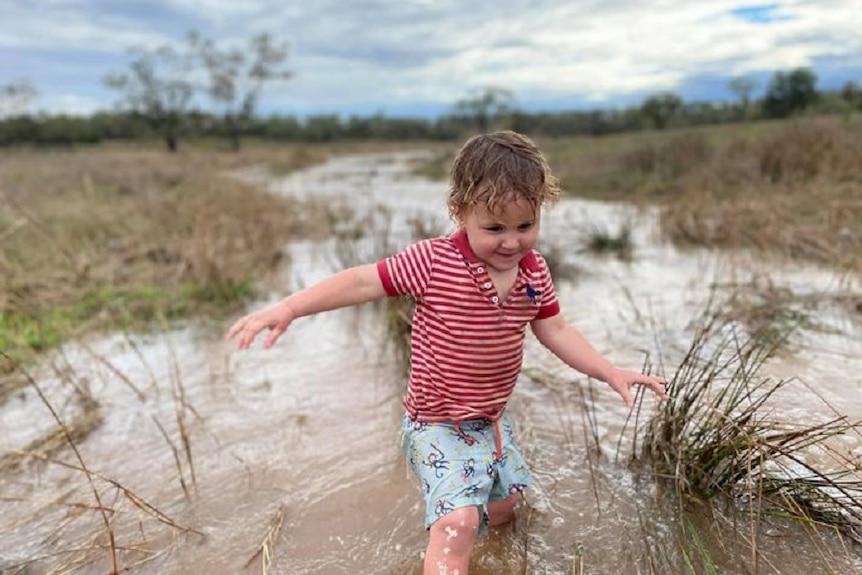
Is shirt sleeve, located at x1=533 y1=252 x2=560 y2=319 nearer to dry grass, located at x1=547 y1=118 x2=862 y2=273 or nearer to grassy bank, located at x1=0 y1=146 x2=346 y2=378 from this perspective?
dry grass, located at x1=547 y1=118 x2=862 y2=273

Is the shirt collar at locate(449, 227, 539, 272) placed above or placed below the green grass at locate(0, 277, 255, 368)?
above

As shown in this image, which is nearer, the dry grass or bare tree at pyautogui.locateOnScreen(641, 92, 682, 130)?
the dry grass

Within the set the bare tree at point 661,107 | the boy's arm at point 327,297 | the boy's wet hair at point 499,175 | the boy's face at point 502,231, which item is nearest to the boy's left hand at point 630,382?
the boy's face at point 502,231

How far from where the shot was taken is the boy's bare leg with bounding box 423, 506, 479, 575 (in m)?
2.19

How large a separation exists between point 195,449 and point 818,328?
4.14 metres

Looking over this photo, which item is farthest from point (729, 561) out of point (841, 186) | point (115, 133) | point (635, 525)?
point (115, 133)

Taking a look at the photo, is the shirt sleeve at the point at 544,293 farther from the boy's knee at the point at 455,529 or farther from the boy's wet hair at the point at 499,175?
the boy's knee at the point at 455,529

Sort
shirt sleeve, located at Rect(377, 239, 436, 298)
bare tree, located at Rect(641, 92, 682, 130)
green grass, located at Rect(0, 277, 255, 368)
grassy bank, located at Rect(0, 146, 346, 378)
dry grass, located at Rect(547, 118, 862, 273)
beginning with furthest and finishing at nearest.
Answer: bare tree, located at Rect(641, 92, 682, 130), dry grass, located at Rect(547, 118, 862, 273), grassy bank, located at Rect(0, 146, 346, 378), green grass, located at Rect(0, 277, 255, 368), shirt sleeve, located at Rect(377, 239, 436, 298)

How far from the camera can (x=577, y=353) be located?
2516 mm

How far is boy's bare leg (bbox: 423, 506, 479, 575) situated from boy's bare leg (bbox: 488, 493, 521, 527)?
0.45 metres

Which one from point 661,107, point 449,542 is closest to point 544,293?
point 449,542

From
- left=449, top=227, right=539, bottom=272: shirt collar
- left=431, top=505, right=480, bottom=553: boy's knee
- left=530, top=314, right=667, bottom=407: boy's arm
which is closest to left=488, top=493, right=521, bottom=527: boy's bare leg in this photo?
left=431, top=505, right=480, bottom=553: boy's knee

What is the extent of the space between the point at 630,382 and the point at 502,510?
769 millimetres

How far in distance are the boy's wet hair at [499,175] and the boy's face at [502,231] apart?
3 centimetres
